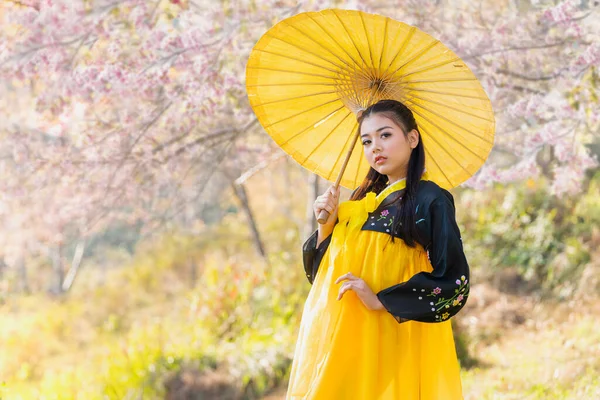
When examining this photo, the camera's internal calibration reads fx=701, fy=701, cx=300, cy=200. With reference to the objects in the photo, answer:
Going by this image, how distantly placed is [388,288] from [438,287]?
14cm

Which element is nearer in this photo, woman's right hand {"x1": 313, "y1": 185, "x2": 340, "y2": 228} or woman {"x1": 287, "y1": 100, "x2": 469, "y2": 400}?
woman {"x1": 287, "y1": 100, "x2": 469, "y2": 400}

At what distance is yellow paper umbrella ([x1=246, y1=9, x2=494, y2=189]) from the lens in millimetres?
2182

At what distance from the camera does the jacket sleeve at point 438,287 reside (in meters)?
1.98

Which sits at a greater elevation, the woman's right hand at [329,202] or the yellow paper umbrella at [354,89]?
the yellow paper umbrella at [354,89]

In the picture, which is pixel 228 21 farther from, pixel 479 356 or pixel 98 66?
pixel 479 356

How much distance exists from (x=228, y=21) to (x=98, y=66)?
0.88 metres

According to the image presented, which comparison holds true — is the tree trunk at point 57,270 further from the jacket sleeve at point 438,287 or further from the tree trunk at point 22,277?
the jacket sleeve at point 438,287

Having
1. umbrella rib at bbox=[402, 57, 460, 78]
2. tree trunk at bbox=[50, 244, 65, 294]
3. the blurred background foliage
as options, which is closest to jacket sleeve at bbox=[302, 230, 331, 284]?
umbrella rib at bbox=[402, 57, 460, 78]

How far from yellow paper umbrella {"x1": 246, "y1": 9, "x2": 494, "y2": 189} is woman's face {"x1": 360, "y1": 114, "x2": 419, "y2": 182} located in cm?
11

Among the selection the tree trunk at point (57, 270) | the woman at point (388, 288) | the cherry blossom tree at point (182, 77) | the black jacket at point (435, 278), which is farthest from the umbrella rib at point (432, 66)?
the tree trunk at point (57, 270)

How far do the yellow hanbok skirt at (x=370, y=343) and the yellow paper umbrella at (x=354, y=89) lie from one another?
1.27 feet

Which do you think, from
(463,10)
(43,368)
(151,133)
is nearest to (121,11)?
(151,133)

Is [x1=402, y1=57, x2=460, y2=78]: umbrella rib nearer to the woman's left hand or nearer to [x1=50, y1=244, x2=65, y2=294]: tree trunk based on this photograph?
the woman's left hand

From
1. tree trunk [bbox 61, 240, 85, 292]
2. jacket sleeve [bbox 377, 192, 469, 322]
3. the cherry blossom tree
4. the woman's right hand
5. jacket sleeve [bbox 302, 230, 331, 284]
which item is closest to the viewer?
jacket sleeve [bbox 377, 192, 469, 322]
